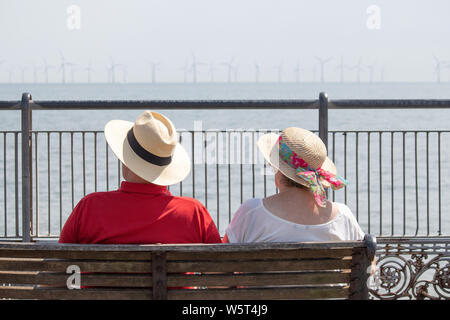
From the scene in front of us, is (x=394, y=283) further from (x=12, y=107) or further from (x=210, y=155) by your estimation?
(x=12, y=107)

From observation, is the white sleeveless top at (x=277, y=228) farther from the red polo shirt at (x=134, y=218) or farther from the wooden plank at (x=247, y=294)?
the wooden plank at (x=247, y=294)

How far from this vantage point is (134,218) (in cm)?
309

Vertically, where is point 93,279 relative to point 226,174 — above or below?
above

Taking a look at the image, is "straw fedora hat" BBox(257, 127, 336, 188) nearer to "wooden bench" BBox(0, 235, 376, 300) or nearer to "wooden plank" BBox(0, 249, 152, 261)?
"wooden bench" BBox(0, 235, 376, 300)

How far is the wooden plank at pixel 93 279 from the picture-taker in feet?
9.09

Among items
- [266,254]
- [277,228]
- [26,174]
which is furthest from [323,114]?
[266,254]

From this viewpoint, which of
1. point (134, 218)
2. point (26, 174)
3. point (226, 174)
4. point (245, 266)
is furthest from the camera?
point (226, 174)

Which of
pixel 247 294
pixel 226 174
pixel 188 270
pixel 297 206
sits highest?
pixel 297 206

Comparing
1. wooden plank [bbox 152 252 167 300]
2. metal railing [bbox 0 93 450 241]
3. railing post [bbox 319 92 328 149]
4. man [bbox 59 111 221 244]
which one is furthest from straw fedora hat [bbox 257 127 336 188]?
railing post [bbox 319 92 328 149]

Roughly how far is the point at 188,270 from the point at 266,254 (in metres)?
0.33

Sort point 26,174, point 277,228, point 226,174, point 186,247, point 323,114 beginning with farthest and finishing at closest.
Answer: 1. point 226,174
2. point 26,174
3. point 323,114
4. point 277,228
5. point 186,247

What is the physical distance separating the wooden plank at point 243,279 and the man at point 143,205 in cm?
38

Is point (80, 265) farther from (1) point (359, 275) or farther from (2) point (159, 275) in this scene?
(1) point (359, 275)
